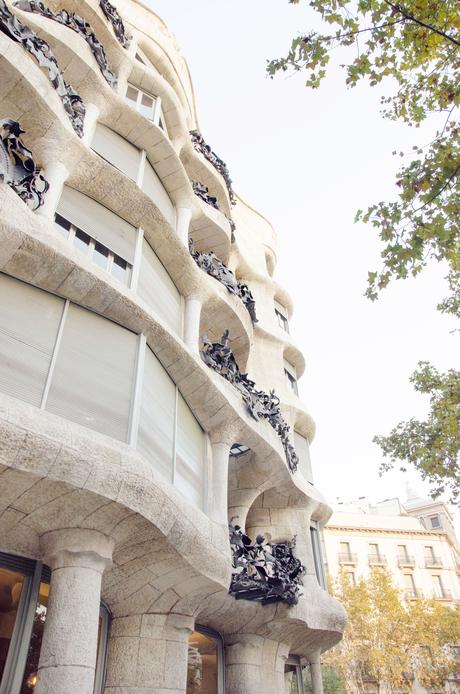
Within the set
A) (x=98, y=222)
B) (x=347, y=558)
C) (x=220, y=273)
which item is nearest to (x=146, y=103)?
(x=220, y=273)

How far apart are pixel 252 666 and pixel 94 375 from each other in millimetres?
7621

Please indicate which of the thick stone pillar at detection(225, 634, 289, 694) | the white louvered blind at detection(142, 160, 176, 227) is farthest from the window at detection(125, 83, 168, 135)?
the thick stone pillar at detection(225, 634, 289, 694)

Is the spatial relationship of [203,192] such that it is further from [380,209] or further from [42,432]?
[42,432]

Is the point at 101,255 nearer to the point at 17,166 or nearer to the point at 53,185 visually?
the point at 53,185

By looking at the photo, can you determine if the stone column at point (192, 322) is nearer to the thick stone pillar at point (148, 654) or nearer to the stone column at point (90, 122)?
the stone column at point (90, 122)

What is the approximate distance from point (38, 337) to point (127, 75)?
31.0 ft

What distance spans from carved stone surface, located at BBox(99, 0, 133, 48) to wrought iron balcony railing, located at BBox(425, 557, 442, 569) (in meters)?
49.5

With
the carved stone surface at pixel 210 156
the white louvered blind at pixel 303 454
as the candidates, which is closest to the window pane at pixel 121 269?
the carved stone surface at pixel 210 156

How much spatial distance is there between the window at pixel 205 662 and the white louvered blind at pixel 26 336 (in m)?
6.61

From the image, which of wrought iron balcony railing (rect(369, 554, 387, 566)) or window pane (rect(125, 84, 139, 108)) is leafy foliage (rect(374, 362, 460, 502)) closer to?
window pane (rect(125, 84, 139, 108))

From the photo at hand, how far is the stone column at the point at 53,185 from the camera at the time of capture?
787 centimetres

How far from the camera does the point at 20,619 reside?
6.49 metres

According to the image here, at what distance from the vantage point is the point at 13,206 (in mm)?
6793

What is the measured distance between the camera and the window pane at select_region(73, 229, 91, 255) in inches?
344
